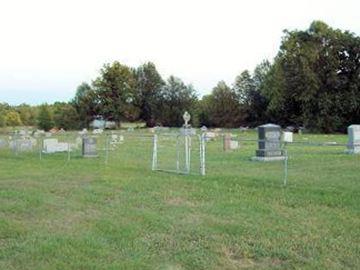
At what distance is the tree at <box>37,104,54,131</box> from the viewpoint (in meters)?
88.2

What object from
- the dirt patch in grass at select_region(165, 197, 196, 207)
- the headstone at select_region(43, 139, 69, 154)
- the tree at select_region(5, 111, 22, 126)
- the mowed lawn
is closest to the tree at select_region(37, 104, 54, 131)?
the tree at select_region(5, 111, 22, 126)

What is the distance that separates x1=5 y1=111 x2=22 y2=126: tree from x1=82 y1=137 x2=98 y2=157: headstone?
2881 inches

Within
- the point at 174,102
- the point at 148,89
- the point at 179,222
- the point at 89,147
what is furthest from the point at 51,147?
the point at 148,89

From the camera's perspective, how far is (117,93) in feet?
293

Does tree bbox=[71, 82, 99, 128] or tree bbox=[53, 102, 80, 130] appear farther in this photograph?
tree bbox=[71, 82, 99, 128]

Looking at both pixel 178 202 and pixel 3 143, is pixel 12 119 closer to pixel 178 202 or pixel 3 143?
pixel 3 143

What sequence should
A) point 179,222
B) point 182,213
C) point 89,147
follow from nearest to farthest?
point 179,222 → point 182,213 → point 89,147

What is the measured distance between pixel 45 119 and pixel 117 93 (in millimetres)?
11794

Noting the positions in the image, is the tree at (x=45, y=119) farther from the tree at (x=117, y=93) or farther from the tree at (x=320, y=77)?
the tree at (x=320, y=77)

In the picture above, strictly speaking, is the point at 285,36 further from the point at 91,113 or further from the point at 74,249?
the point at 74,249

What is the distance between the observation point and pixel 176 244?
7641 millimetres

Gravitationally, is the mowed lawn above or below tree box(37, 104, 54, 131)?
below

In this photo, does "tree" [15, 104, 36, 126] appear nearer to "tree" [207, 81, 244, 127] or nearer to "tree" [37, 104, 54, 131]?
"tree" [37, 104, 54, 131]

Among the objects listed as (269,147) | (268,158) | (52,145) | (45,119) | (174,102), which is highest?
(174,102)
